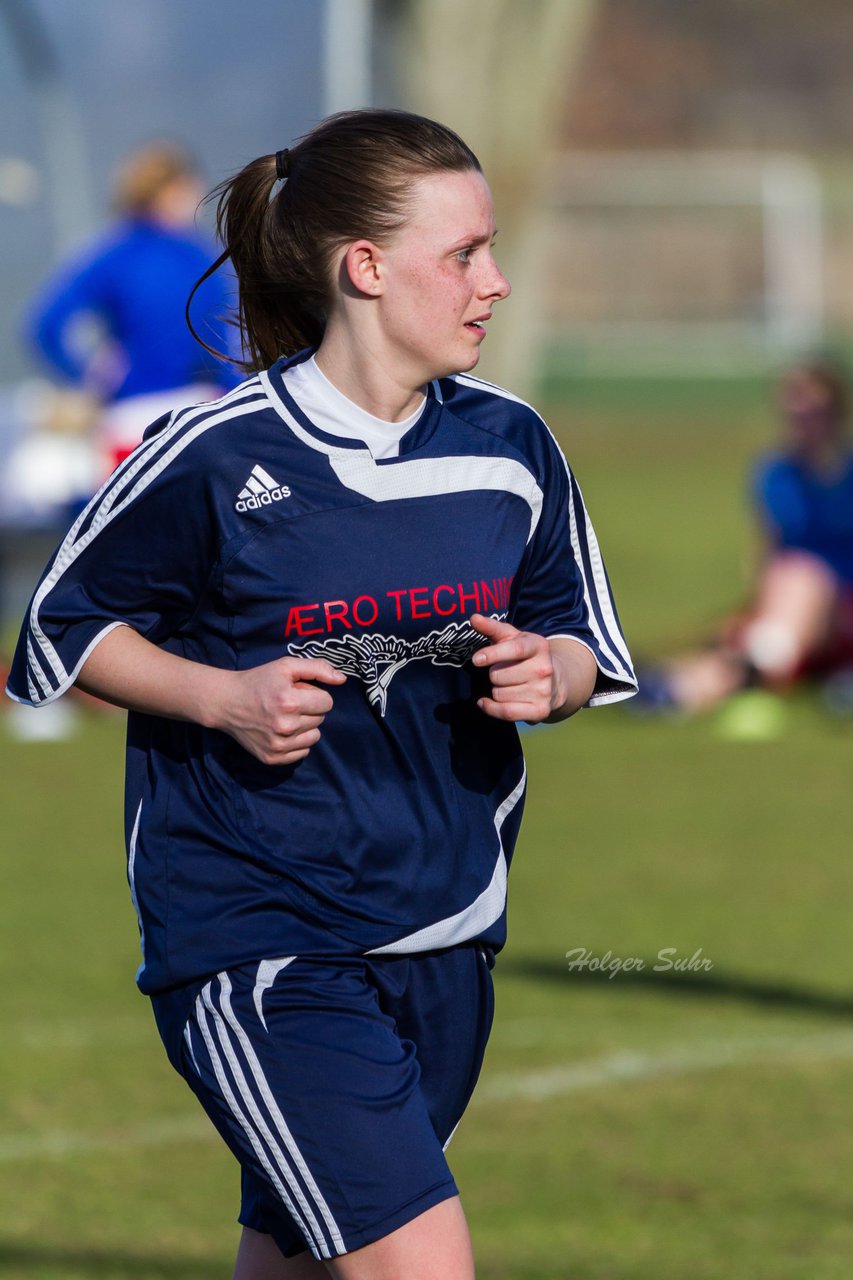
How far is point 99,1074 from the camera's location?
4.97 meters

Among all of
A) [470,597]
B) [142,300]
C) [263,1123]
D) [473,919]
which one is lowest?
[142,300]

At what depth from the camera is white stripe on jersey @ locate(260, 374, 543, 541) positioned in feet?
8.68

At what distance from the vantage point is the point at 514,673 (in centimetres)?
254

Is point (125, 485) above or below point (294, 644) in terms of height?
above

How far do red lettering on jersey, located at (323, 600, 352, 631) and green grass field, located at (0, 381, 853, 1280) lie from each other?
172 cm

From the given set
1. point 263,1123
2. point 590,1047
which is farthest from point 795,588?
point 263,1123

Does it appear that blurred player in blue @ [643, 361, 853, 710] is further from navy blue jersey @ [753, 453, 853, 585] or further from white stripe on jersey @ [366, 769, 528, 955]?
white stripe on jersey @ [366, 769, 528, 955]

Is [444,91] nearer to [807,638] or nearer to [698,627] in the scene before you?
[698,627]

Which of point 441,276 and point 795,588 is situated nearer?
point 441,276

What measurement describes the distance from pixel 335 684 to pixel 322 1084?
50 centimetres

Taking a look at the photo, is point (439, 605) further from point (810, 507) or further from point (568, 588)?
point (810, 507)

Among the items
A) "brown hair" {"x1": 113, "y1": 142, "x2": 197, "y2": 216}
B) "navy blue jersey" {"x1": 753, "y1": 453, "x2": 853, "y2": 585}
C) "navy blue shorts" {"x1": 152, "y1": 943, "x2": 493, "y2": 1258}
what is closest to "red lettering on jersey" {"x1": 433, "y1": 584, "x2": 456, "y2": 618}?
"navy blue shorts" {"x1": 152, "y1": 943, "x2": 493, "y2": 1258}

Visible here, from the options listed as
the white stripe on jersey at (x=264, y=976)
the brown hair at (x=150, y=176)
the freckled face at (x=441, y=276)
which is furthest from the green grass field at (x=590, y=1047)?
the brown hair at (x=150, y=176)

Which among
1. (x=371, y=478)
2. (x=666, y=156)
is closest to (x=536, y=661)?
(x=371, y=478)
